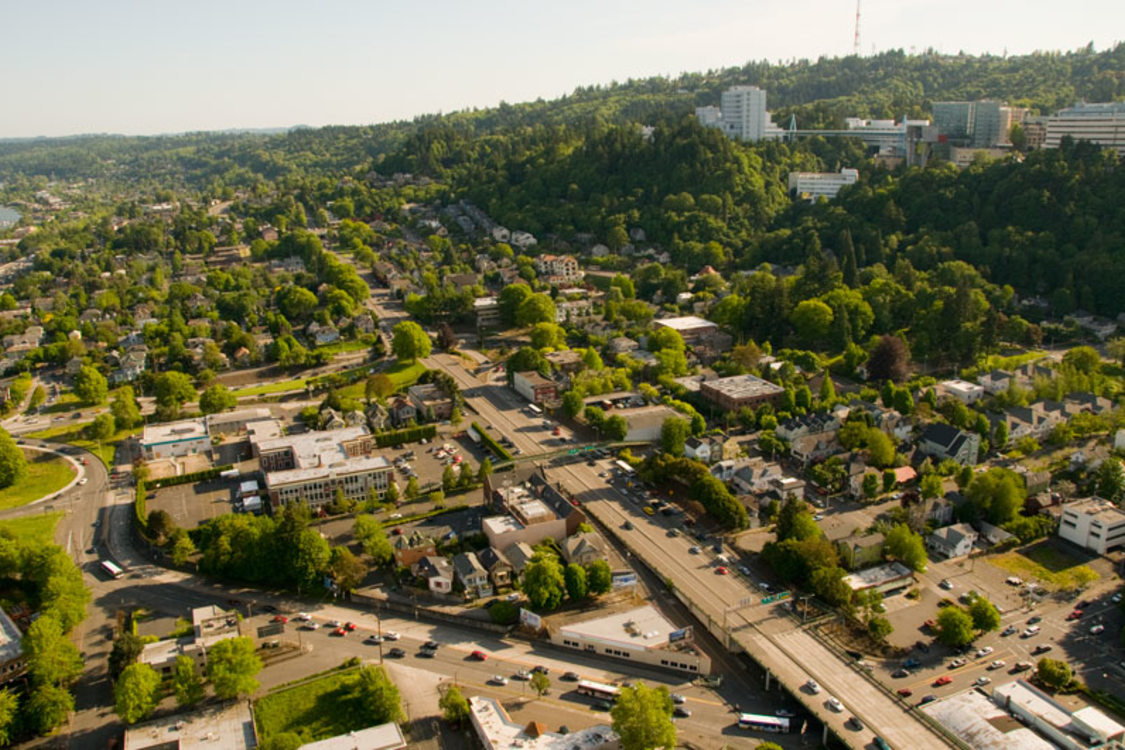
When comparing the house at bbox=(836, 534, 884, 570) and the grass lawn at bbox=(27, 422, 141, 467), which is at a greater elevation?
the grass lawn at bbox=(27, 422, 141, 467)

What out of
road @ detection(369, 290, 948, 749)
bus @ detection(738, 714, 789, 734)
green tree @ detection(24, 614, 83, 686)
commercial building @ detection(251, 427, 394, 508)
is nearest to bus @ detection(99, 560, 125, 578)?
green tree @ detection(24, 614, 83, 686)

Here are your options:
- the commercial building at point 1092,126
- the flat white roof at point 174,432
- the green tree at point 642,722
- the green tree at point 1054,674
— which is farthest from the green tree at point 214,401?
the commercial building at point 1092,126

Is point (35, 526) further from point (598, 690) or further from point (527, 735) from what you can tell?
point (598, 690)

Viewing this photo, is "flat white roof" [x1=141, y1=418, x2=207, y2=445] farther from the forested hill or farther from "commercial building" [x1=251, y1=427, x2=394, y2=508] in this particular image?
the forested hill

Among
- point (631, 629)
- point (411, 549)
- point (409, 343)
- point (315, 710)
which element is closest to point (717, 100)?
point (409, 343)

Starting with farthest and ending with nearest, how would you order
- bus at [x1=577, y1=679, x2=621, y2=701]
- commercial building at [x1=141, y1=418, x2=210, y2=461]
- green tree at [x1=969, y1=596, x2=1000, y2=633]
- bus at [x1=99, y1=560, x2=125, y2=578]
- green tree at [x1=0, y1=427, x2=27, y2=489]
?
1. commercial building at [x1=141, y1=418, x2=210, y2=461]
2. green tree at [x1=0, y1=427, x2=27, y2=489]
3. bus at [x1=99, y1=560, x2=125, y2=578]
4. green tree at [x1=969, y1=596, x2=1000, y2=633]
5. bus at [x1=577, y1=679, x2=621, y2=701]

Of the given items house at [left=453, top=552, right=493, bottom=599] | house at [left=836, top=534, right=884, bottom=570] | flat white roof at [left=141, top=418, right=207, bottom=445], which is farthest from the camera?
flat white roof at [left=141, top=418, right=207, bottom=445]
